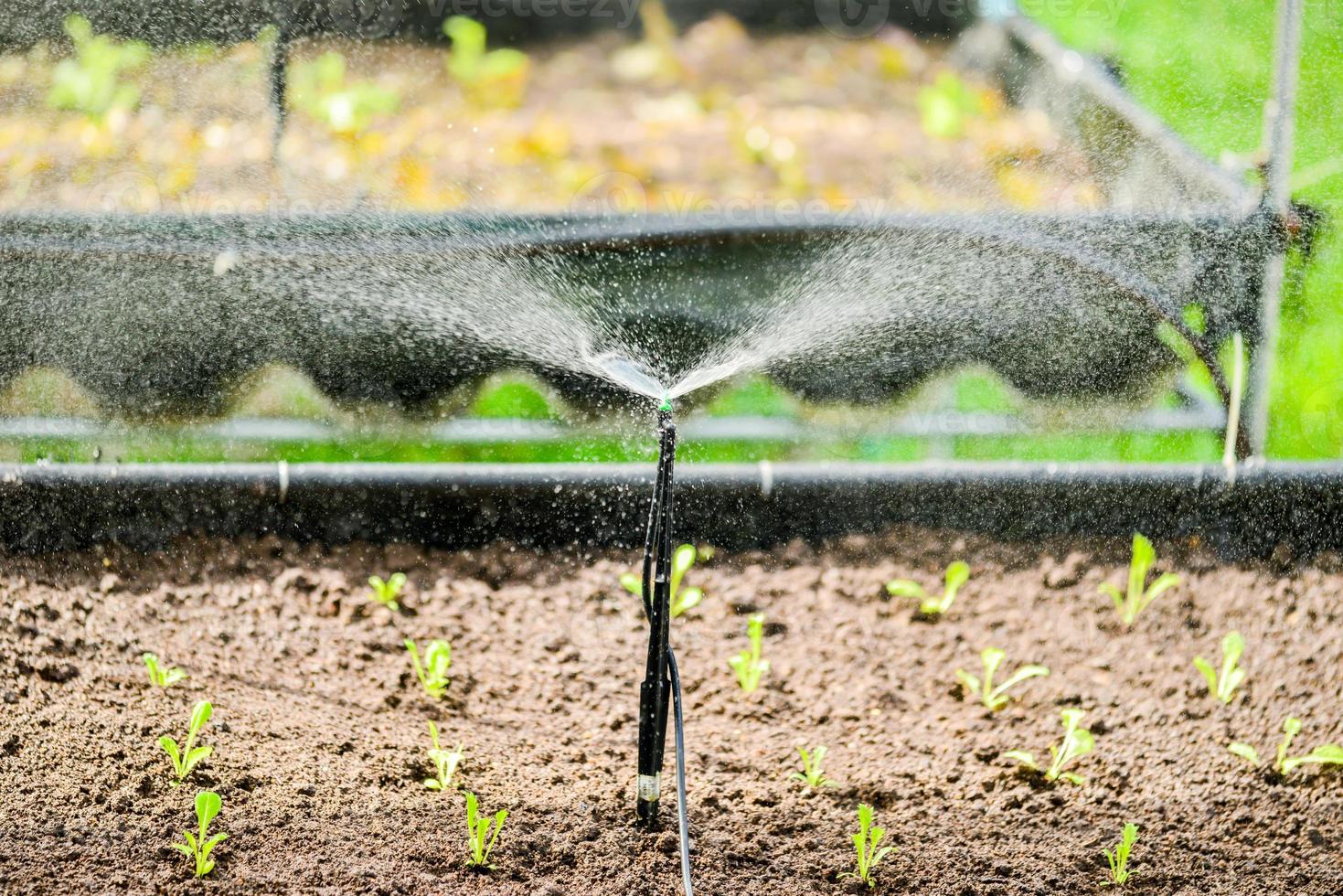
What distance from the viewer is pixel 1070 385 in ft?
8.78

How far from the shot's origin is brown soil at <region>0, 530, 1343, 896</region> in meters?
1.51

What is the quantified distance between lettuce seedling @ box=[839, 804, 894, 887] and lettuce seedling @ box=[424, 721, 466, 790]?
0.52 m

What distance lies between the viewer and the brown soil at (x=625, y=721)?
1512mm

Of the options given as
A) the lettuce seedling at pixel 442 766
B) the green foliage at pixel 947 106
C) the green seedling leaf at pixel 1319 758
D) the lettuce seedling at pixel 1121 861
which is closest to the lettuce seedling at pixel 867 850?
the lettuce seedling at pixel 1121 861

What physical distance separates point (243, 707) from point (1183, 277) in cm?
198

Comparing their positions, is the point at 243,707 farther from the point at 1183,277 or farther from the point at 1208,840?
the point at 1183,277

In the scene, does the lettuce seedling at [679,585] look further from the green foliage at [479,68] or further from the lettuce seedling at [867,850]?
the green foliage at [479,68]

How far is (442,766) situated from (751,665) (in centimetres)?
57

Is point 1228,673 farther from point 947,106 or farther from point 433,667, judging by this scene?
point 947,106

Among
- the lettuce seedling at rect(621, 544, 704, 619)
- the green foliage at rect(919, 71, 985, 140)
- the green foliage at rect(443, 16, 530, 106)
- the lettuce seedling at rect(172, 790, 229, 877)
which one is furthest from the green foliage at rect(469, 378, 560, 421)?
the green foliage at rect(919, 71, 985, 140)

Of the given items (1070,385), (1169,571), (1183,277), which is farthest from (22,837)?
(1183,277)

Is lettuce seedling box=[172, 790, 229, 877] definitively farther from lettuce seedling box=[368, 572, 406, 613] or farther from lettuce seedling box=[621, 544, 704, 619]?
lettuce seedling box=[621, 544, 704, 619]

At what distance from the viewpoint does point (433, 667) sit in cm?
196

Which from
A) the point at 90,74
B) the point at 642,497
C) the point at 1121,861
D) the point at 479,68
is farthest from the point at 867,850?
the point at 479,68
